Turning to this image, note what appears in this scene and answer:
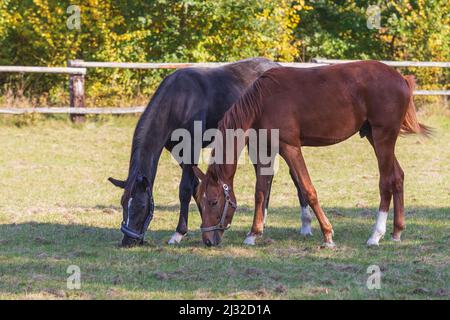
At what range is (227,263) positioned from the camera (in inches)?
278

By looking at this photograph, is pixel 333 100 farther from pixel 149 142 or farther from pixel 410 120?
pixel 149 142

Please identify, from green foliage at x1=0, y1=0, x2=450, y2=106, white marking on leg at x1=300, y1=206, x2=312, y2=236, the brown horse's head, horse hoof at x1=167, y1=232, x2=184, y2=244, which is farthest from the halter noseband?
green foliage at x1=0, y1=0, x2=450, y2=106

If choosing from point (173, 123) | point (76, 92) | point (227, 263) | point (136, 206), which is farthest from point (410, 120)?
point (76, 92)

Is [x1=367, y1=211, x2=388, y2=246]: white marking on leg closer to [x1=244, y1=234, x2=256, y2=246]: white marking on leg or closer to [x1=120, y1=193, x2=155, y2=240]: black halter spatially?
[x1=244, y1=234, x2=256, y2=246]: white marking on leg

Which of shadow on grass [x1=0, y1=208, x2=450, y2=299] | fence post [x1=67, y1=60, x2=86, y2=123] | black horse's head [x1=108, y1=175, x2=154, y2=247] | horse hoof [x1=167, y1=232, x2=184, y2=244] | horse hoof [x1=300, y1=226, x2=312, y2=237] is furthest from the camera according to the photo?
fence post [x1=67, y1=60, x2=86, y2=123]

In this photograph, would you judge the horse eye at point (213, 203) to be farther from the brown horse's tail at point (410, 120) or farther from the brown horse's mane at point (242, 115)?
the brown horse's tail at point (410, 120)

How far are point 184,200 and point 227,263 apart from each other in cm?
139

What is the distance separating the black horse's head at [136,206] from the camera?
297 inches

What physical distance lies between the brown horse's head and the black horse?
49cm

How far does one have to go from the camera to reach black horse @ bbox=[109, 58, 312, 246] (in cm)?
759

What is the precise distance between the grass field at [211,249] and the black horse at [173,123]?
0.31m
